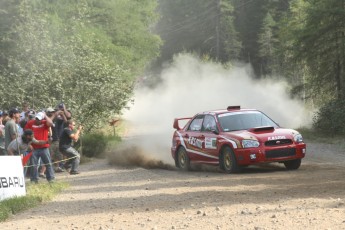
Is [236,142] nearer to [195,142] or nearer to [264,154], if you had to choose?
[264,154]

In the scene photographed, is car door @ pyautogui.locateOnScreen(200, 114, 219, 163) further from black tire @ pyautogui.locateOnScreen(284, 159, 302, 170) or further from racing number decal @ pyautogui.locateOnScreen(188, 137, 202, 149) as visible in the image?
black tire @ pyautogui.locateOnScreen(284, 159, 302, 170)

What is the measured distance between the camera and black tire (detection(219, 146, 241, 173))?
15511 millimetres

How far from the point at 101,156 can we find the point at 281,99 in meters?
23.7

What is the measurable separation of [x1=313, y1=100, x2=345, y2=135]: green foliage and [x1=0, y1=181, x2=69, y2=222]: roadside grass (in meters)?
16.5

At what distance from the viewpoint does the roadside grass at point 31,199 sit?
11092 millimetres

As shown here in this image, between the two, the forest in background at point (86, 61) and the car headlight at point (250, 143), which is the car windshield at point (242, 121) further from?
the forest in background at point (86, 61)

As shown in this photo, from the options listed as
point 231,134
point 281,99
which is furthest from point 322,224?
point 281,99

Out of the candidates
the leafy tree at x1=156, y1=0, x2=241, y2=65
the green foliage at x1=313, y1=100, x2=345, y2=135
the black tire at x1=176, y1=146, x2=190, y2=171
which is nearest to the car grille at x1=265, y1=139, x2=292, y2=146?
the black tire at x1=176, y1=146, x2=190, y2=171

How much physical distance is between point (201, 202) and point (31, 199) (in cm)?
331

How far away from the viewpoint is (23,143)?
1508 centimetres

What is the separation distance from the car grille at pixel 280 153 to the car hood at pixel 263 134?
11.9 inches

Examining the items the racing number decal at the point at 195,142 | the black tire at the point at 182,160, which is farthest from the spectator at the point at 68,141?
the racing number decal at the point at 195,142

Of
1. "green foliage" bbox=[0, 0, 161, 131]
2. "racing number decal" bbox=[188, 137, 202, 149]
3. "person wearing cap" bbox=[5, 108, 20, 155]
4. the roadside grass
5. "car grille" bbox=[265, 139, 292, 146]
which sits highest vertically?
"green foliage" bbox=[0, 0, 161, 131]

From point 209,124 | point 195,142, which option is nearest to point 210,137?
point 209,124
